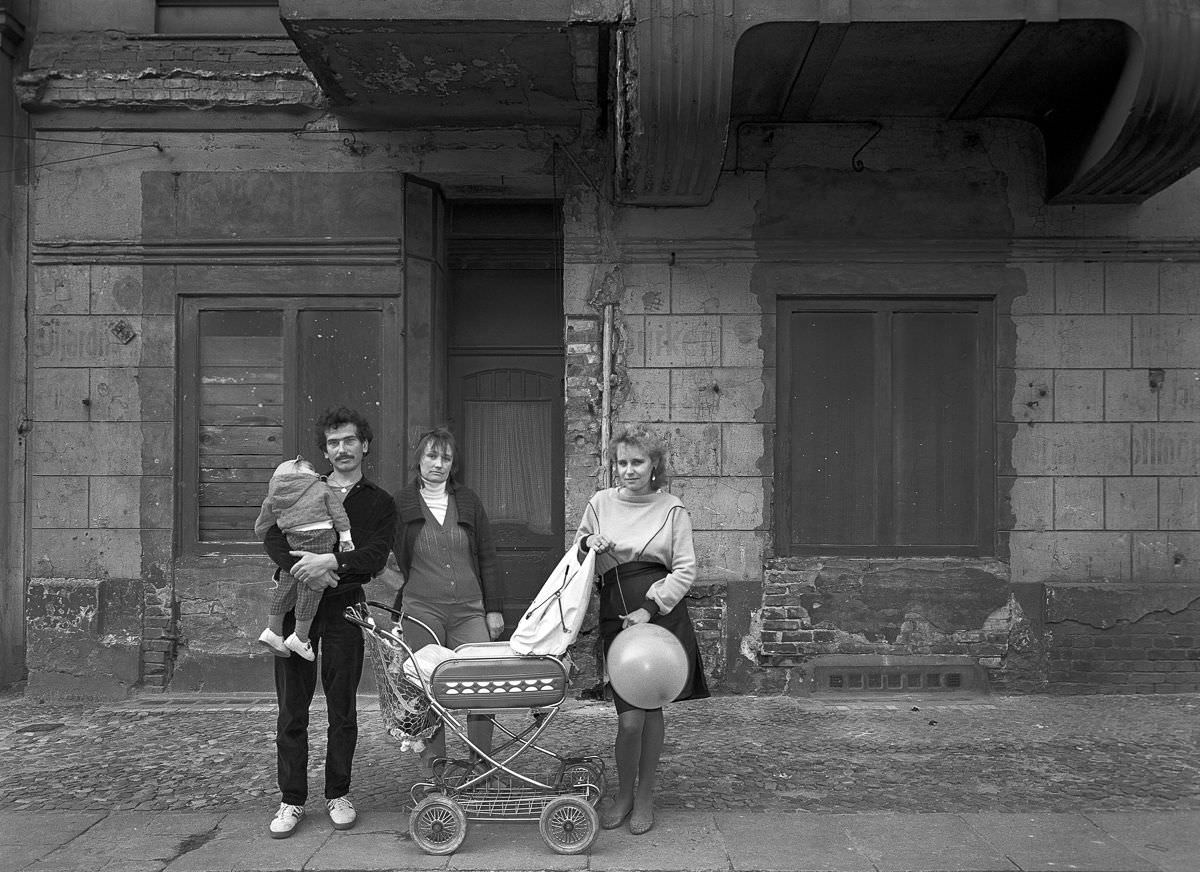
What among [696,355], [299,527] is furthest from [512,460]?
[299,527]

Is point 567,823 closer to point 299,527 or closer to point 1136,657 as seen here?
point 299,527

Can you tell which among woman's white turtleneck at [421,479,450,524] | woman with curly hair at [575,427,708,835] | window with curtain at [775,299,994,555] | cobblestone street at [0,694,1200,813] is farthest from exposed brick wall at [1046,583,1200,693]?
woman's white turtleneck at [421,479,450,524]

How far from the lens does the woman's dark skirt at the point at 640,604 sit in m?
4.82

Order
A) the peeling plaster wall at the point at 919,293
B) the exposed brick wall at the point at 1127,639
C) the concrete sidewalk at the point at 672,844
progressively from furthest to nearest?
1. the peeling plaster wall at the point at 919,293
2. the exposed brick wall at the point at 1127,639
3. the concrete sidewalk at the point at 672,844

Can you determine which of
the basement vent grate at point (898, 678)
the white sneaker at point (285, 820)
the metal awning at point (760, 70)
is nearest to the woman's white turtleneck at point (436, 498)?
the white sneaker at point (285, 820)

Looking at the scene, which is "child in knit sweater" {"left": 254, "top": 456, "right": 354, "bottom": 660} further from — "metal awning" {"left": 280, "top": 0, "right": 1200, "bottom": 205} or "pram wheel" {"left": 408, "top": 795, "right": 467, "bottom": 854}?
"metal awning" {"left": 280, "top": 0, "right": 1200, "bottom": 205}

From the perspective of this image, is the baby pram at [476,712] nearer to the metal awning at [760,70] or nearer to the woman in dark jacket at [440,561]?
the woman in dark jacket at [440,561]

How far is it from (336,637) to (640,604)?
4.56 ft

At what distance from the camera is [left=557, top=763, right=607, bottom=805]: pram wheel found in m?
4.73

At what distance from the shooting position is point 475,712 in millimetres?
4570

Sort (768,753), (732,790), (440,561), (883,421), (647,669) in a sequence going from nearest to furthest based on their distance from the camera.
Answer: (647,669)
(440,561)
(732,790)
(768,753)
(883,421)

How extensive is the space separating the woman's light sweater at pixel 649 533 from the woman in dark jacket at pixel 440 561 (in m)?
0.74

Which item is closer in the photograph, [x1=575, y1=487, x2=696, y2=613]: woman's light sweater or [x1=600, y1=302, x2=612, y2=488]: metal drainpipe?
[x1=575, y1=487, x2=696, y2=613]: woman's light sweater

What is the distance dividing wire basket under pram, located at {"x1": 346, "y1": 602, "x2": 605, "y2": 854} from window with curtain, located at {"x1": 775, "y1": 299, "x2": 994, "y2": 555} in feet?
11.8
